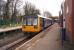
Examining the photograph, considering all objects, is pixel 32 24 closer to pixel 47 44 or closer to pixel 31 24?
pixel 31 24

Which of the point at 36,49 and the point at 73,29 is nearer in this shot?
the point at 36,49

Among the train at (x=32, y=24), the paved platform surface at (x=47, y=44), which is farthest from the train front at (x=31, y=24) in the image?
the paved platform surface at (x=47, y=44)

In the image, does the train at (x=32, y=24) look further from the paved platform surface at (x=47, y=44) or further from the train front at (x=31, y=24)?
the paved platform surface at (x=47, y=44)

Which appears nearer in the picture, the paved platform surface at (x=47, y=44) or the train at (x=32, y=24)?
the paved platform surface at (x=47, y=44)

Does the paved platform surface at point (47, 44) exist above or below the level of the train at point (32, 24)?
below

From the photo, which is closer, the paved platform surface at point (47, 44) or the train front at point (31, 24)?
the paved platform surface at point (47, 44)

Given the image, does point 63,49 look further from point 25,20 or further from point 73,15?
point 25,20

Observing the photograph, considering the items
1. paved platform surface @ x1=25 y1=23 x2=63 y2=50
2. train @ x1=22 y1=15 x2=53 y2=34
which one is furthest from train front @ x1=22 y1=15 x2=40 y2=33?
paved platform surface @ x1=25 y1=23 x2=63 y2=50

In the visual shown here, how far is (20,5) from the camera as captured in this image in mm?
68875

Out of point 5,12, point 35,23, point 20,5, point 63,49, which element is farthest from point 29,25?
point 20,5

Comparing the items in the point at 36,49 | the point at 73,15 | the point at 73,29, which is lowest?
the point at 36,49

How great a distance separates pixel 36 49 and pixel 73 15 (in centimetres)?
354

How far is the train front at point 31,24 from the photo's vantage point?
2678 centimetres

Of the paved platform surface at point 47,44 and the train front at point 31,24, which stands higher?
the train front at point 31,24
